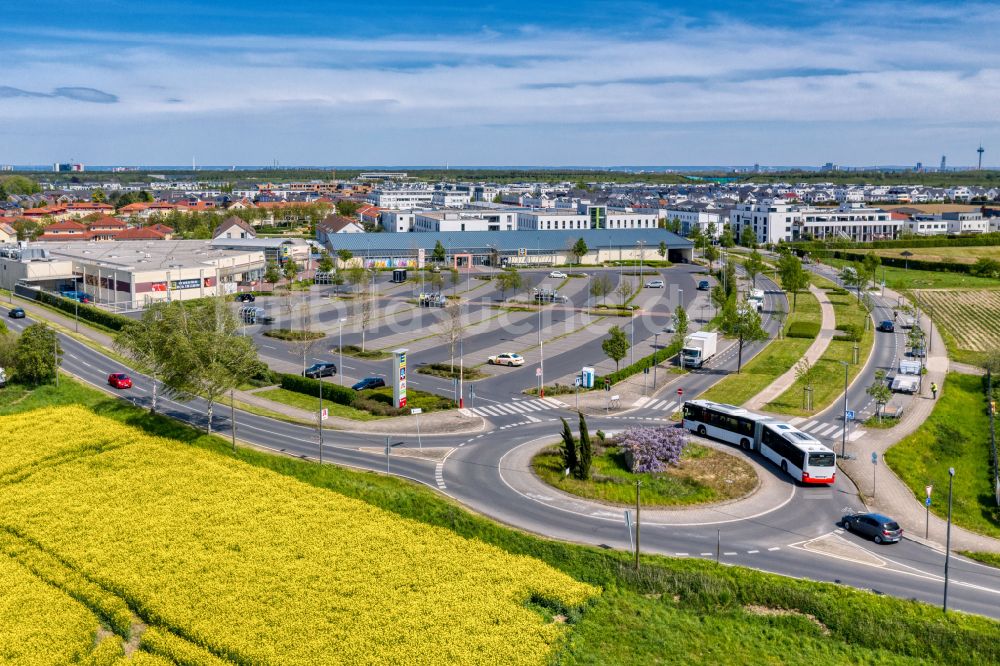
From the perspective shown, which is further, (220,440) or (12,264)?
(12,264)

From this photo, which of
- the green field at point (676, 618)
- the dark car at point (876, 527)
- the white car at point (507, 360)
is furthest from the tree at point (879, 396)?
the white car at point (507, 360)

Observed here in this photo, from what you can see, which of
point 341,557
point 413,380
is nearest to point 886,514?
point 341,557

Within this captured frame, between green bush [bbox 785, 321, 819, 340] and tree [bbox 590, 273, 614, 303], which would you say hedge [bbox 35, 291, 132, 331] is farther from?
green bush [bbox 785, 321, 819, 340]

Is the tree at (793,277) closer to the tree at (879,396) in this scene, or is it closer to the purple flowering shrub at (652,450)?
the tree at (879,396)

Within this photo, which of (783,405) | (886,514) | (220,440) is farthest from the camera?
(783,405)

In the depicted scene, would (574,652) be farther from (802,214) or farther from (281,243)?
(802,214)

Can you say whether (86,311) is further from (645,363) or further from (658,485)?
(658,485)

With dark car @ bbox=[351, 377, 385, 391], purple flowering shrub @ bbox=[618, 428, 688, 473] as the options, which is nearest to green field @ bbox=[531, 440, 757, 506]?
purple flowering shrub @ bbox=[618, 428, 688, 473]
